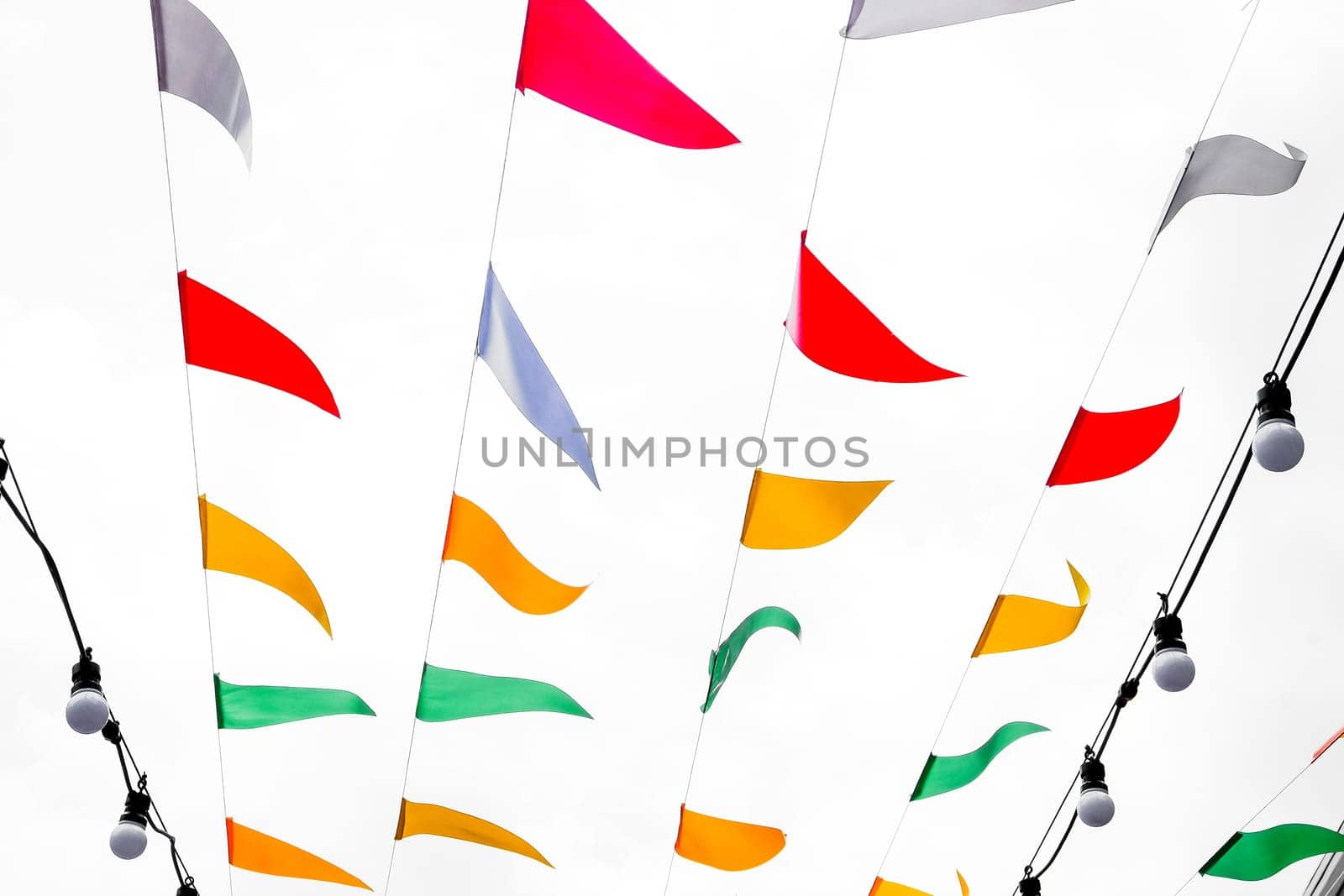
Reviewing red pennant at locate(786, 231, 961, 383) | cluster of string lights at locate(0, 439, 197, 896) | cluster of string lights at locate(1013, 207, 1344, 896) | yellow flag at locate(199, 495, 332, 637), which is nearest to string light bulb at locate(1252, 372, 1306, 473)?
cluster of string lights at locate(1013, 207, 1344, 896)

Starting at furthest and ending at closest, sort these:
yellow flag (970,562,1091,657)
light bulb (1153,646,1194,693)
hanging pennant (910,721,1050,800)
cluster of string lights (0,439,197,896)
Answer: hanging pennant (910,721,1050,800)
yellow flag (970,562,1091,657)
light bulb (1153,646,1194,693)
cluster of string lights (0,439,197,896)

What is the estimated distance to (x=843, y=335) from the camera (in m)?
4.17

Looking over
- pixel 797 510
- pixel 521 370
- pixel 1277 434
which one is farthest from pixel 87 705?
pixel 1277 434

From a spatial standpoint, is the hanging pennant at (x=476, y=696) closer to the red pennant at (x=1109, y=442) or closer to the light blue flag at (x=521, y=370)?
the light blue flag at (x=521, y=370)

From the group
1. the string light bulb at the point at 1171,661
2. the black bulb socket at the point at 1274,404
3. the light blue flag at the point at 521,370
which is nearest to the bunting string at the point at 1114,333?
the string light bulb at the point at 1171,661

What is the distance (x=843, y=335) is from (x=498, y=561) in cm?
165

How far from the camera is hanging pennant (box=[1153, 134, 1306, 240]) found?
372cm

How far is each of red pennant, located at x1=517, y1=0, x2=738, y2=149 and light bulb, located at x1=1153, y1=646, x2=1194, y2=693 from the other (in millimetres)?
2485

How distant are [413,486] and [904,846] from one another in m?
3.65

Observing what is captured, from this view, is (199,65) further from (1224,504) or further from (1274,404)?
(1224,504)

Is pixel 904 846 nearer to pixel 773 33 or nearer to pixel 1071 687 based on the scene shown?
pixel 1071 687

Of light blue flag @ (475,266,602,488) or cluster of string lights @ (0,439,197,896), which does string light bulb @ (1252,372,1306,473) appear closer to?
light blue flag @ (475,266,602,488)

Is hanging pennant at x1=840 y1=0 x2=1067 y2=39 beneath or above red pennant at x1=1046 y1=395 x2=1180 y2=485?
above

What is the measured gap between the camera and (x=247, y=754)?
6.59 m
